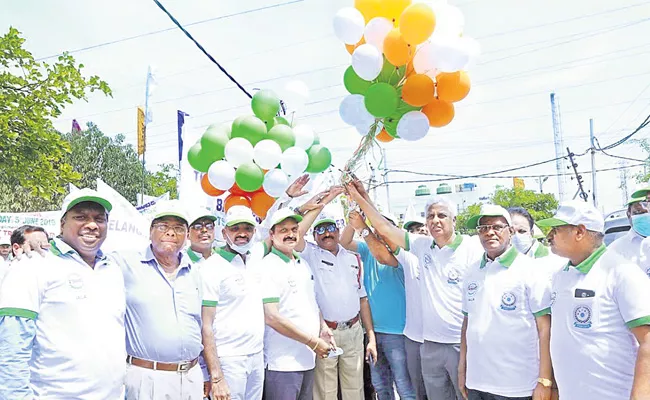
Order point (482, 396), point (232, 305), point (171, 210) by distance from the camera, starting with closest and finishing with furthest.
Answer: point (171, 210) → point (482, 396) → point (232, 305)

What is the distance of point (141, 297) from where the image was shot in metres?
3.24

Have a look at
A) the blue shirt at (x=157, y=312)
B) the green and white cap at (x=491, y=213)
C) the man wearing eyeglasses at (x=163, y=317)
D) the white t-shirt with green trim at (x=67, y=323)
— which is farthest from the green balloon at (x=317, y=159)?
the white t-shirt with green trim at (x=67, y=323)

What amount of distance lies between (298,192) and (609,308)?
10.7ft

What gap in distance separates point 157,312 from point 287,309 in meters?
1.43

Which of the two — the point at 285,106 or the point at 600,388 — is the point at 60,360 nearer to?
the point at 600,388

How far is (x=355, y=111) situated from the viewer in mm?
4715

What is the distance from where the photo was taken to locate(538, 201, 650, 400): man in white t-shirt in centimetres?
280

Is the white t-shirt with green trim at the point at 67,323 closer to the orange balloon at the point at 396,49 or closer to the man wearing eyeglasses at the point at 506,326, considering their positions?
the man wearing eyeglasses at the point at 506,326

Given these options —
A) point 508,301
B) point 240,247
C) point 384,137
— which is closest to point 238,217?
point 240,247

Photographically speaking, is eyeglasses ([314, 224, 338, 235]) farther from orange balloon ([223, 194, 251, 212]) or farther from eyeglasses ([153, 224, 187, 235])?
eyeglasses ([153, 224, 187, 235])

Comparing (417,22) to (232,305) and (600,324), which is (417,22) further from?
(232,305)

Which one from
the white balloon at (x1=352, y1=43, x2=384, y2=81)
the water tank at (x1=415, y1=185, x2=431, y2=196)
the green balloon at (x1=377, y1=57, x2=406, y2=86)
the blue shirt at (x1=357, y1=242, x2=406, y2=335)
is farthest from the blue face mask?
the water tank at (x1=415, y1=185, x2=431, y2=196)

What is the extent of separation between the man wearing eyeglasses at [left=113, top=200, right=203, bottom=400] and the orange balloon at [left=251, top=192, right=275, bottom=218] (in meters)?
1.76

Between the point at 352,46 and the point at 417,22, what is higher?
the point at 352,46
